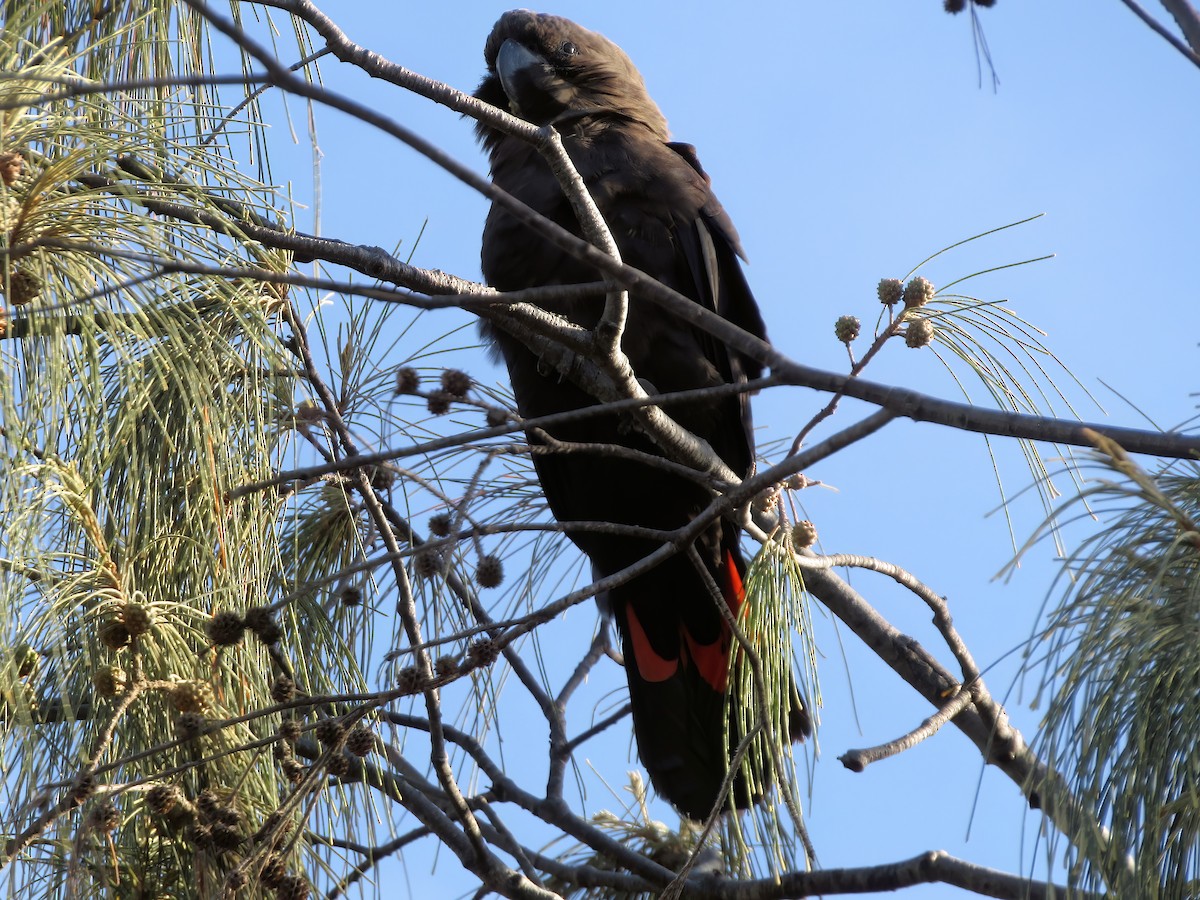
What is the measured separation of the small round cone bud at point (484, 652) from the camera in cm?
120

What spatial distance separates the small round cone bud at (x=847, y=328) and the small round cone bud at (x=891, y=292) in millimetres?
69

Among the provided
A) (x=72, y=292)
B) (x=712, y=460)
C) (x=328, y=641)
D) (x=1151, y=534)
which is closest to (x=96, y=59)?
(x=72, y=292)

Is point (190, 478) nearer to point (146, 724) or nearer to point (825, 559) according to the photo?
point (146, 724)

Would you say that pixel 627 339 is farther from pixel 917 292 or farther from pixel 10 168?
pixel 10 168

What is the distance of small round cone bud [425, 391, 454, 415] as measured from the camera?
143 centimetres

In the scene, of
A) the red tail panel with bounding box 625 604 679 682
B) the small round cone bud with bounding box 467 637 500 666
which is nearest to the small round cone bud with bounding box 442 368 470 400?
the small round cone bud with bounding box 467 637 500 666

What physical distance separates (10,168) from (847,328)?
1036 millimetres

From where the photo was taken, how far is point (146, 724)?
158cm

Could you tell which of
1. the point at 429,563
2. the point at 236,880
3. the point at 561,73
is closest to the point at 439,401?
the point at 429,563

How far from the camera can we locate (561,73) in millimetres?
2828

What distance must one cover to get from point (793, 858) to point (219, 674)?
76 cm

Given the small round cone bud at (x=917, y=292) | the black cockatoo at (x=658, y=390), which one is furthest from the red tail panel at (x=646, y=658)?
the small round cone bud at (x=917, y=292)

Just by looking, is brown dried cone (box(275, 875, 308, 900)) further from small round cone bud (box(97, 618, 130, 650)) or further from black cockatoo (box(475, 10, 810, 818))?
black cockatoo (box(475, 10, 810, 818))

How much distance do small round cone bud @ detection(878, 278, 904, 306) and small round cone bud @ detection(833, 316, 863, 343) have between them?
0.23ft
